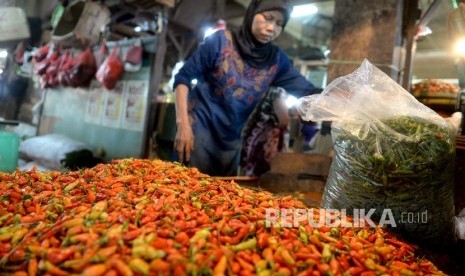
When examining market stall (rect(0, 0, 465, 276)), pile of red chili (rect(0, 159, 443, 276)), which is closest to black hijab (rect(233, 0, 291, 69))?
market stall (rect(0, 0, 465, 276))

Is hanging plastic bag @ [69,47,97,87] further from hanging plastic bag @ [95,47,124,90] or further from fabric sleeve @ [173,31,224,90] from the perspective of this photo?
fabric sleeve @ [173,31,224,90]

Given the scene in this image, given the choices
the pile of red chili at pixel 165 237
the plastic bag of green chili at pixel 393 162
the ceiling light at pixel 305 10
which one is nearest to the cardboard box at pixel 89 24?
the pile of red chili at pixel 165 237

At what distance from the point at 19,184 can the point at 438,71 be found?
Result: 9.26 meters

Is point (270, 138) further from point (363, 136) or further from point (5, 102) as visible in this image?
point (5, 102)

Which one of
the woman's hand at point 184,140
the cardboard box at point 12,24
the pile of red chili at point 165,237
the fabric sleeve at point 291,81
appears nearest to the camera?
the pile of red chili at point 165,237

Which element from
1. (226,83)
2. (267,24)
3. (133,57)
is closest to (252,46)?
(267,24)

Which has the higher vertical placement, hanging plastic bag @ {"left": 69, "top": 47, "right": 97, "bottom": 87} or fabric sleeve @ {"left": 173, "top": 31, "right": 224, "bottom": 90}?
hanging plastic bag @ {"left": 69, "top": 47, "right": 97, "bottom": 87}

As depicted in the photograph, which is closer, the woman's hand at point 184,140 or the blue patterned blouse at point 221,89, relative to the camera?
the woman's hand at point 184,140

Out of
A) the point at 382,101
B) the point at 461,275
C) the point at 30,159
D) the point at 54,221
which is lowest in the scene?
the point at 30,159

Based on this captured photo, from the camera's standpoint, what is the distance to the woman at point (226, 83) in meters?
3.01

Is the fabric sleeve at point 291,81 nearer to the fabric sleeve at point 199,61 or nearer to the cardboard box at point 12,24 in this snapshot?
the fabric sleeve at point 199,61

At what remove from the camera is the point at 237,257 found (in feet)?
3.64

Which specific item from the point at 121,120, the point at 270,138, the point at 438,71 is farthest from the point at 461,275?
the point at 438,71

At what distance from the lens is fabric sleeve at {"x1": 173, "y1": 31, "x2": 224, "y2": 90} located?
10.1 ft
